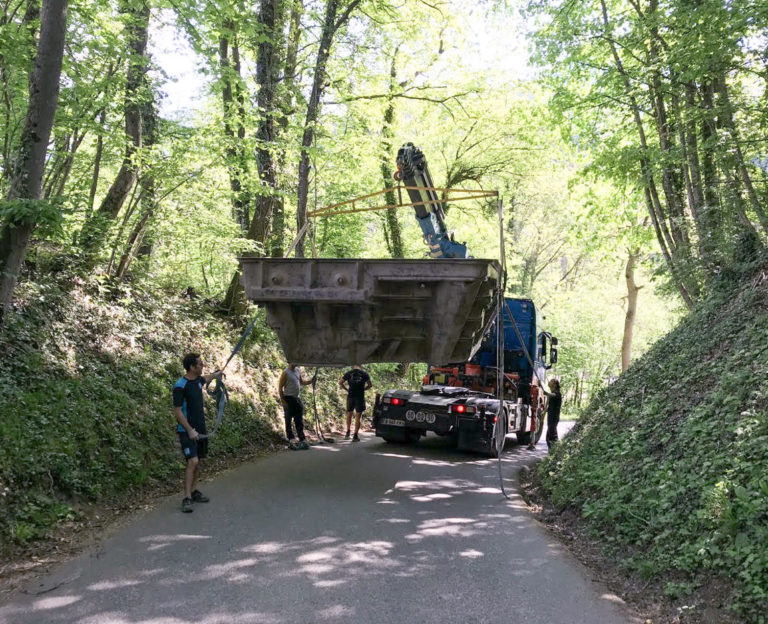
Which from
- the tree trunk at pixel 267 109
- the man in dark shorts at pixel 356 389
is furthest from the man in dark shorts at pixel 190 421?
the tree trunk at pixel 267 109

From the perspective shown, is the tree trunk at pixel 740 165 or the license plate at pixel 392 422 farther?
the license plate at pixel 392 422

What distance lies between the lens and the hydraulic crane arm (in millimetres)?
9500

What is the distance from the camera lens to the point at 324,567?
16.3 feet

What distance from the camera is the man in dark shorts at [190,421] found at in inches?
267

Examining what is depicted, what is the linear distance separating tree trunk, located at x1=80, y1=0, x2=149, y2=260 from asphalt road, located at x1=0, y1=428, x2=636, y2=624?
4.96m

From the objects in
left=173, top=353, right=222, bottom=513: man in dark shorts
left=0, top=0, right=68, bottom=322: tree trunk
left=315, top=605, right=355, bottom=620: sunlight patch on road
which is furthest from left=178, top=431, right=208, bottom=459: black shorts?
left=315, top=605, right=355, bottom=620: sunlight patch on road

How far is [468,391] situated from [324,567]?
8.37 m

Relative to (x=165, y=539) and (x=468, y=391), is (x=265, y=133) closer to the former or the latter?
(x=468, y=391)

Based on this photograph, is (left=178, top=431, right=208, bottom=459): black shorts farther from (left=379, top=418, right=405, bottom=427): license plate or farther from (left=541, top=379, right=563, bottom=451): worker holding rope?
(left=541, top=379, right=563, bottom=451): worker holding rope

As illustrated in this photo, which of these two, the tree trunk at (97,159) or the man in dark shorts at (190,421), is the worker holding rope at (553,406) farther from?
the tree trunk at (97,159)

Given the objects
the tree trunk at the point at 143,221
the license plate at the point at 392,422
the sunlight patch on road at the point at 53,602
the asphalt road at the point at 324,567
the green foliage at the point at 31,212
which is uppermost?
the tree trunk at the point at 143,221

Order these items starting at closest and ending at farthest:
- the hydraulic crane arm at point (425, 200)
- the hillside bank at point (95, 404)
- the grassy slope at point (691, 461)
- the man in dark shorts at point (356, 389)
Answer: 1. the grassy slope at point (691, 461)
2. the hillside bank at point (95, 404)
3. the hydraulic crane arm at point (425, 200)
4. the man in dark shorts at point (356, 389)

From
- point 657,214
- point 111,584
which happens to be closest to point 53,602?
point 111,584

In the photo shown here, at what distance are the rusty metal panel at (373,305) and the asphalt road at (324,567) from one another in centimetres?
196
